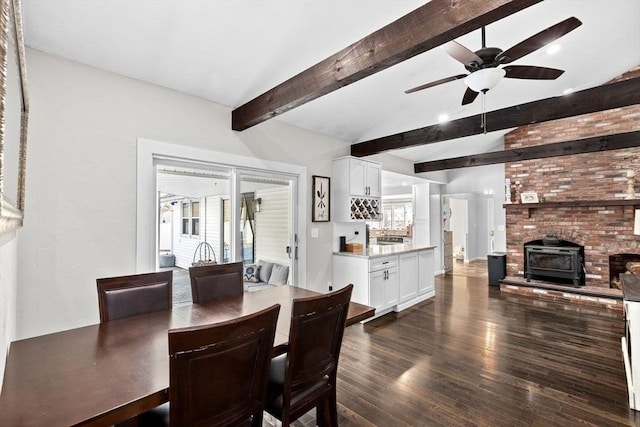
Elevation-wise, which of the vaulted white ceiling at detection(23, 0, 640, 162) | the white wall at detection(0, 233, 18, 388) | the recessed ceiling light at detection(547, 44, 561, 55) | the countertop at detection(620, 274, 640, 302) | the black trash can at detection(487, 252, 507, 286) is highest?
the recessed ceiling light at detection(547, 44, 561, 55)

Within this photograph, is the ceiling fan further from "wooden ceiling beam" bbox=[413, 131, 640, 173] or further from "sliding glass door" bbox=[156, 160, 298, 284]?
"wooden ceiling beam" bbox=[413, 131, 640, 173]

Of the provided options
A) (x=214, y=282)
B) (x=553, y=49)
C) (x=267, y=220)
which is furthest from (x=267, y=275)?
(x=553, y=49)

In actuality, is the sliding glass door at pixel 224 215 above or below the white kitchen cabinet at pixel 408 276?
above

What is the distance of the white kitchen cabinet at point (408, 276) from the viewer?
4.85 metres

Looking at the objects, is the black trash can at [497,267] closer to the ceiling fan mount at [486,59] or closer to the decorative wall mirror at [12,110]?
the ceiling fan mount at [486,59]

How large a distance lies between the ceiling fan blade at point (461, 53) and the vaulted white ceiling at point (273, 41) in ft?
1.93

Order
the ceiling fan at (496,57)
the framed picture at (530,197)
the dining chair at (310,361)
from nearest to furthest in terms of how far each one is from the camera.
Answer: the dining chair at (310,361)
the ceiling fan at (496,57)
the framed picture at (530,197)

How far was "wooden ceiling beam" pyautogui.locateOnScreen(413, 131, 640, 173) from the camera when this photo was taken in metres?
4.65

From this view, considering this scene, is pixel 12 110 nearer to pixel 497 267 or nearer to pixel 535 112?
pixel 535 112

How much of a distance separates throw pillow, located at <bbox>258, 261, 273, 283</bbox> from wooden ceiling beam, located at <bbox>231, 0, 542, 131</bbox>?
195 cm

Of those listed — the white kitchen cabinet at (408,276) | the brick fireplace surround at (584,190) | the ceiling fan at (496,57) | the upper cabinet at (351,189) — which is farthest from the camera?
the brick fireplace surround at (584,190)

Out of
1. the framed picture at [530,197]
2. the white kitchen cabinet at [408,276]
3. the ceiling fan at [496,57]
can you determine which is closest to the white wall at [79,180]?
the ceiling fan at [496,57]

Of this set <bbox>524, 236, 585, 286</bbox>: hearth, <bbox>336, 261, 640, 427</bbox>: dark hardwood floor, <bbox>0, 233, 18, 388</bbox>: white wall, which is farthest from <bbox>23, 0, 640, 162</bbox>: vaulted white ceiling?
<bbox>524, 236, 585, 286</bbox>: hearth

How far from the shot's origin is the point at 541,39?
2.13 meters
